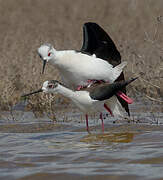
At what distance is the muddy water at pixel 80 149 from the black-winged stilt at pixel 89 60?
2.14 feet

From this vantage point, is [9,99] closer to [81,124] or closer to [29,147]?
[81,124]

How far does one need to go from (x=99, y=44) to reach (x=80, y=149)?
1911 millimetres

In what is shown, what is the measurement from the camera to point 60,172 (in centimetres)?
443

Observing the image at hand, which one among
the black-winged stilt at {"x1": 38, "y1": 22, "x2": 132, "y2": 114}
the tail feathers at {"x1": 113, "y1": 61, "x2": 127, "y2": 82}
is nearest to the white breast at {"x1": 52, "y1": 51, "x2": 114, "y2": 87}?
the black-winged stilt at {"x1": 38, "y1": 22, "x2": 132, "y2": 114}

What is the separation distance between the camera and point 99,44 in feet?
22.7

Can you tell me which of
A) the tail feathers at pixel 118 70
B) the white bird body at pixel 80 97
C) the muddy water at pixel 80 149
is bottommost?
the muddy water at pixel 80 149

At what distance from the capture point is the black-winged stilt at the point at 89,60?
652cm

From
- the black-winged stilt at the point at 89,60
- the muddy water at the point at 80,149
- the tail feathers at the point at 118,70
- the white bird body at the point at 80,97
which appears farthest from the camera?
the tail feathers at the point at 118,70

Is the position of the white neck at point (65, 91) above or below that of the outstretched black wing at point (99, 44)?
below

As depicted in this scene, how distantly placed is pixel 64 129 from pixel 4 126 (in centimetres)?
91

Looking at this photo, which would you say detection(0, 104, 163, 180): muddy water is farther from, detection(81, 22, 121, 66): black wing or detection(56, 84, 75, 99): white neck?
detection(81, 22, 121, 66): black wing

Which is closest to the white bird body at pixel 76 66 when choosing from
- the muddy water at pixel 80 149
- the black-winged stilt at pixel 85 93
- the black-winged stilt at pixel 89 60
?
the black-winged stilt at pixel 89 60

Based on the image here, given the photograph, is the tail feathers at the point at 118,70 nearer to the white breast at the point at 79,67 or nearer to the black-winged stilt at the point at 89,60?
the black-winged stilt at the point at 89,60

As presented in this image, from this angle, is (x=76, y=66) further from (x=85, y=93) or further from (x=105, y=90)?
(x=105, y=90)
